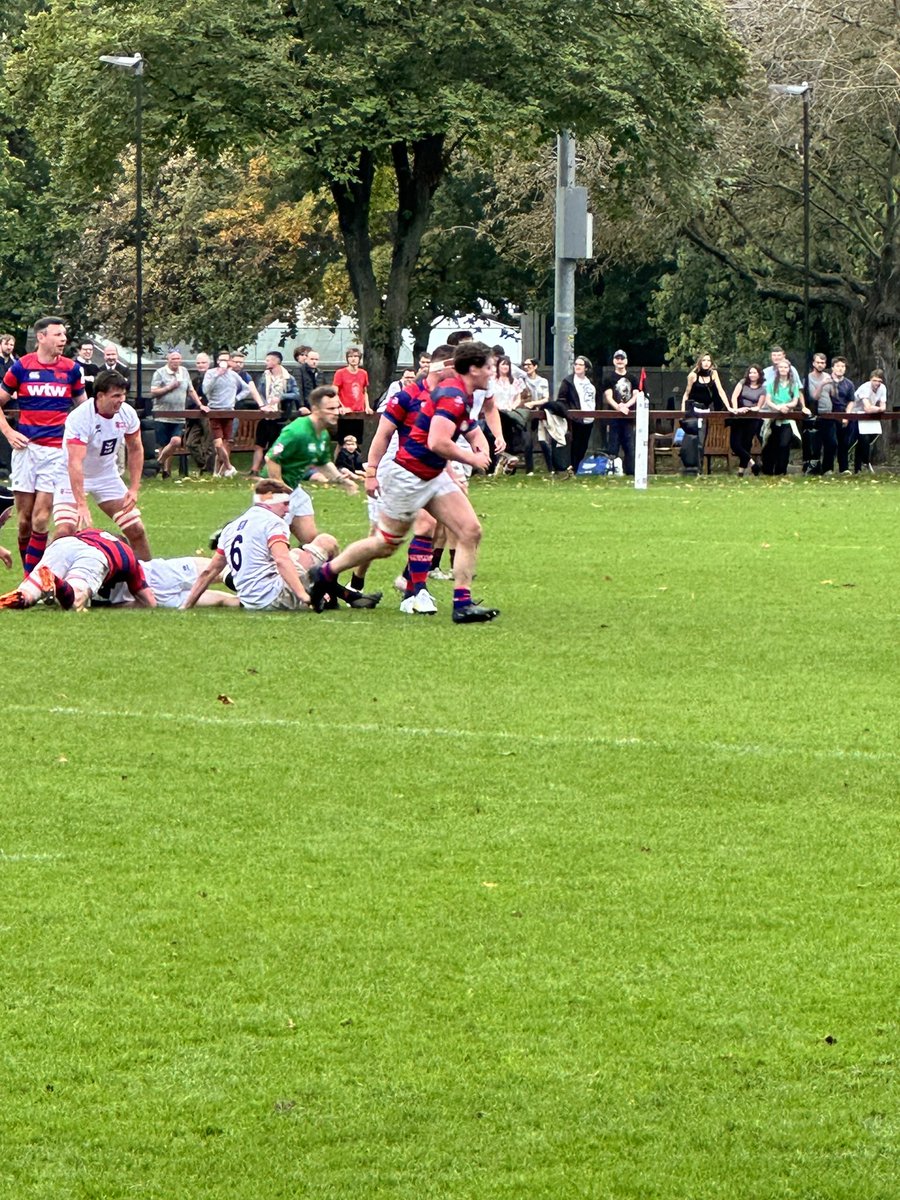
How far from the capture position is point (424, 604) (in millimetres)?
15219

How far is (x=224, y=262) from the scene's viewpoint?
63281 millimetres

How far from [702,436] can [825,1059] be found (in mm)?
29399

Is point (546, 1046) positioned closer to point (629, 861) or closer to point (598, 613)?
point (629, 861)

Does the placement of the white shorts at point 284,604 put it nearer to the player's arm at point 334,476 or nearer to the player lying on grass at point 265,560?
the player lying on grass at point 265,560

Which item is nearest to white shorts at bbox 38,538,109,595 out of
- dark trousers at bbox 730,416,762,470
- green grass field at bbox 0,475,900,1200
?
green grass field at bbox 0,475,900,1200

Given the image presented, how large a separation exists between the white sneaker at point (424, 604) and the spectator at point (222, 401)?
18081 millimetres

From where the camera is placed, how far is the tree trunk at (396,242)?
4075 cm

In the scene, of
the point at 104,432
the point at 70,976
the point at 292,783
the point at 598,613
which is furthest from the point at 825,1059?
the point at 104,432

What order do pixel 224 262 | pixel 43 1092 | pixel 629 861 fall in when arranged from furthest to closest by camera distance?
pixel 224 262
pixel 629 861
pixel 43 1092

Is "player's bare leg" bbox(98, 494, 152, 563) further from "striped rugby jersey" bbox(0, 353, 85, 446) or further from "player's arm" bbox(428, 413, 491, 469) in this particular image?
"player's arm" bbox(428, 413, 491, 469)

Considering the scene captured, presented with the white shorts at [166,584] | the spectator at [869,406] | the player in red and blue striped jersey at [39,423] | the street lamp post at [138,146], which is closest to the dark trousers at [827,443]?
the spectator at [869,406]

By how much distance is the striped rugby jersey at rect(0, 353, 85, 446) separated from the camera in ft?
55.5

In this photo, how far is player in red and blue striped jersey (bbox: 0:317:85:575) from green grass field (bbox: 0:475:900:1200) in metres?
3.40

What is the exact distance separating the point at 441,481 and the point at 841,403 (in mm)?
21086
